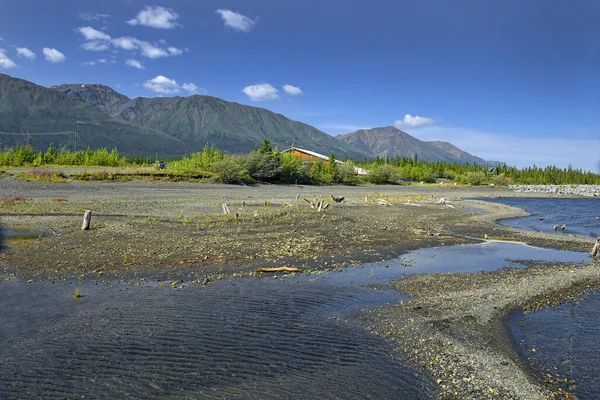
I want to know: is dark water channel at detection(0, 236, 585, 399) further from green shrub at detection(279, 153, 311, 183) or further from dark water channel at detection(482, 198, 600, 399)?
green shrub at detection(279, 153, 311, 183)

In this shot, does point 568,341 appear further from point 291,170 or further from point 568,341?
point 291,170

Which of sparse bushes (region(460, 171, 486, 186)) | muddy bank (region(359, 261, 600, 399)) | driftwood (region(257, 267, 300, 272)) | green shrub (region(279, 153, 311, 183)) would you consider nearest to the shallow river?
muddy bank (region(359, 261, 600, 399))

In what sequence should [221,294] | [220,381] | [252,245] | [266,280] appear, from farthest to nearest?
[252,245] → [266,280] → [221,294] → [220,381]

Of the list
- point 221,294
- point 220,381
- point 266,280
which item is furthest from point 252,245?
point 220,381

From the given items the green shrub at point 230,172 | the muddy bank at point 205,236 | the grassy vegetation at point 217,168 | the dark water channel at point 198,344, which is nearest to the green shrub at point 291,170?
the grassy vegetation at point 217,168

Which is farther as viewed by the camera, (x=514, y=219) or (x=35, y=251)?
(x=514, y=219)

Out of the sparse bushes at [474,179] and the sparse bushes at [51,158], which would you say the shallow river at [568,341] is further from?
the sparse bushes at [474,179]

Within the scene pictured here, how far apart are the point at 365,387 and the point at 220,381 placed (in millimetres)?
2946

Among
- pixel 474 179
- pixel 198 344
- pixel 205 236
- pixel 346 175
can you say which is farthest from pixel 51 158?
pixel 474 179

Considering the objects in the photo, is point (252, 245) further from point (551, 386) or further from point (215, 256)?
point (551, 386)

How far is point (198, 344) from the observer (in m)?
9.66

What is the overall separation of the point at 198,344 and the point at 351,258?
1123cm

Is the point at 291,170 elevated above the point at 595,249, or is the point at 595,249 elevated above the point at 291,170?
the point at 291,170

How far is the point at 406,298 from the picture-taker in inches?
539
